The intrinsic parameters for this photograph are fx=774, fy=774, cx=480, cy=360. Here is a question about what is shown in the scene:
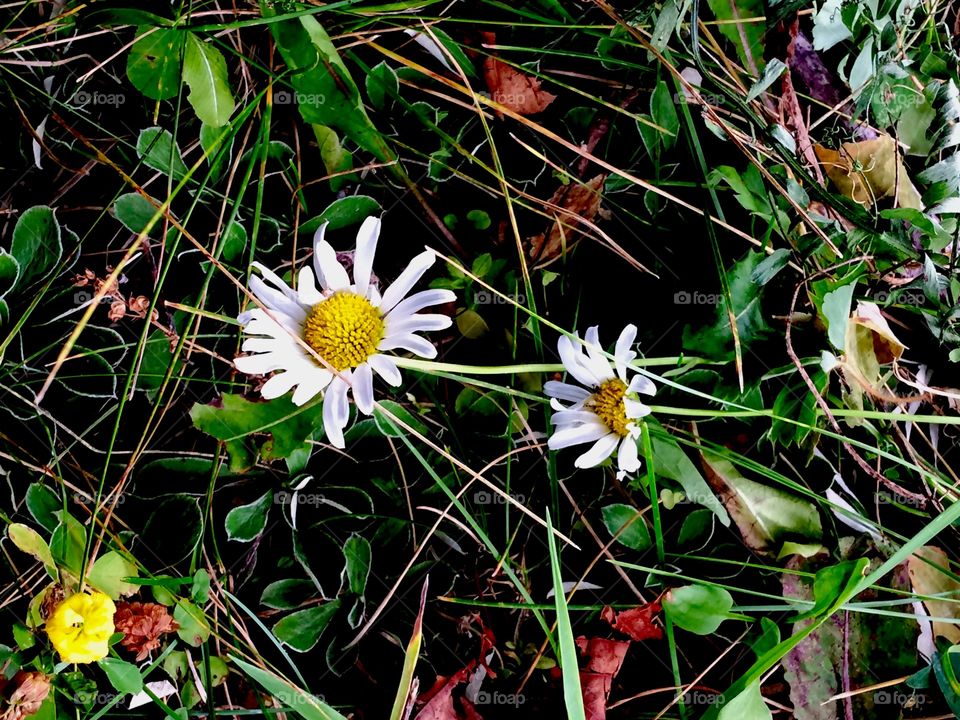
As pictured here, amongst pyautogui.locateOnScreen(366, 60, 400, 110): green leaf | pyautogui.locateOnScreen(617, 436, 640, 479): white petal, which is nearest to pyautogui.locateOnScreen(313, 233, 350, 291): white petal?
pyautogui.locateOnScreen(366, 60, 400, 110): green leaf

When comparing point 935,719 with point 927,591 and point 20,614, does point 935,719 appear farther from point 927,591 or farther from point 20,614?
point 20,614

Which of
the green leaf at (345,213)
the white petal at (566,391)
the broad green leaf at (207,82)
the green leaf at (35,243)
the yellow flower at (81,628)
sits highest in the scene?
the broad green leaf at (207,82)

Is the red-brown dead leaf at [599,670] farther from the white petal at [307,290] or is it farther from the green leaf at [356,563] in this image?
the white petal at [307,290]

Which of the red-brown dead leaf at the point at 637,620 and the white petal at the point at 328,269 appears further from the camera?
the red-brown dead leaf at the point at 637,620

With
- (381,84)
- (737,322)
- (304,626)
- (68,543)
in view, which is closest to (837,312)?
(737,322)

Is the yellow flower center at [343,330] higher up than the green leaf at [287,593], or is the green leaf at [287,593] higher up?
the yellow flower center at [343,330]

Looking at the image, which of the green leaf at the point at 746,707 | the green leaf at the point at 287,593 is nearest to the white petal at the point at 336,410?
the green leaf at the point at 287,593
